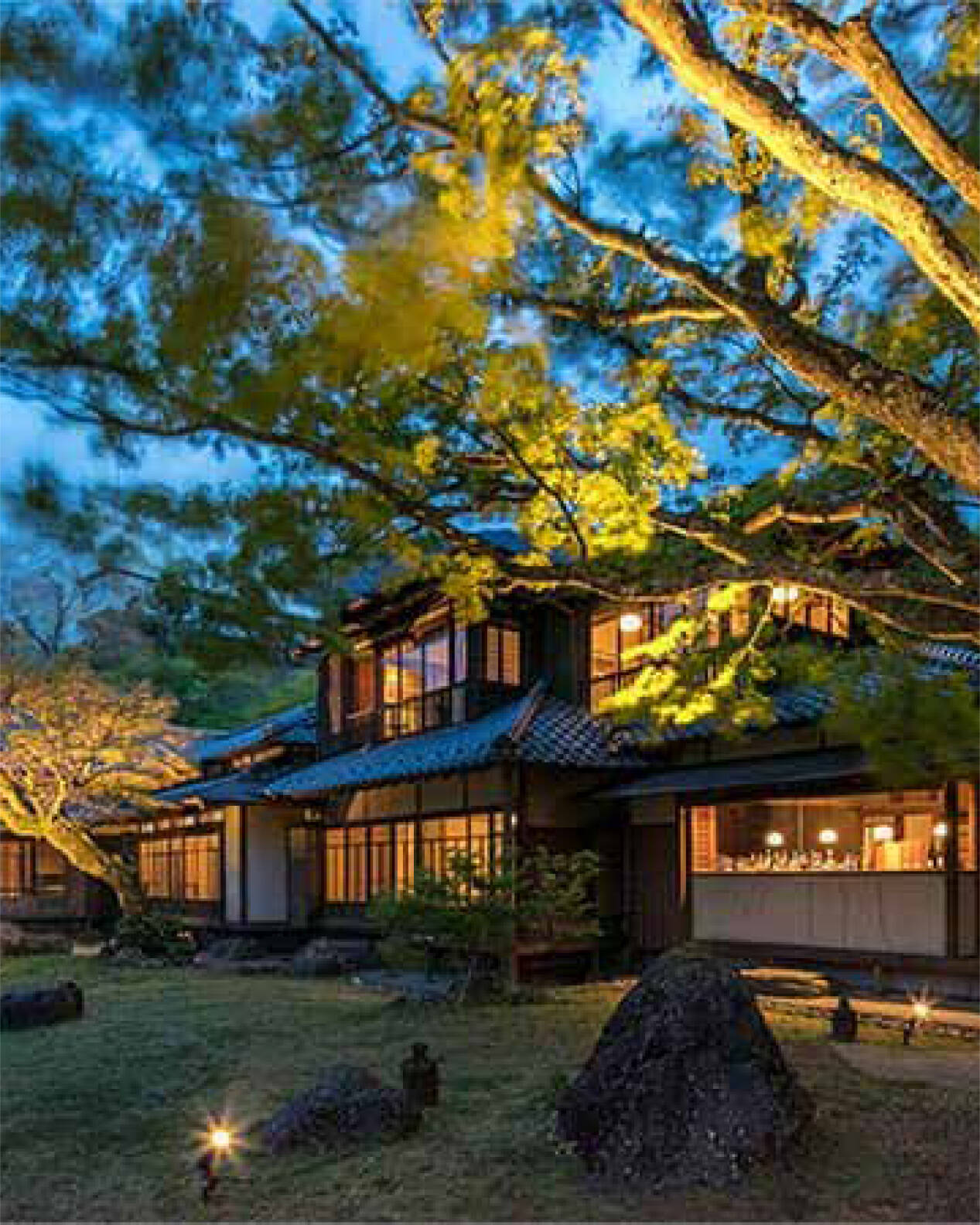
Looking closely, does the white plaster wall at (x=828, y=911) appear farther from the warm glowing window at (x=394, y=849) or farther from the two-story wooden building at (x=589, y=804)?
the warm glowing window at (x=394, y=849)

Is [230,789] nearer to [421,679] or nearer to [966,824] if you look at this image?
[421,679]

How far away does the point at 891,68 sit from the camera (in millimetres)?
4375

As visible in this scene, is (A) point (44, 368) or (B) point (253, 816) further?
(B) point (253, 816)

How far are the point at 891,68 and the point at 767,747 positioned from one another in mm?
11049

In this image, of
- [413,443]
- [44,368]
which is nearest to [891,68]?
[413,443]

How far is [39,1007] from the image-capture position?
1305 centimetres

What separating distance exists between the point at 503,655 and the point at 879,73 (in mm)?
14504

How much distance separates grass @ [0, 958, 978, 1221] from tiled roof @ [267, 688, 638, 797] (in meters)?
3.58

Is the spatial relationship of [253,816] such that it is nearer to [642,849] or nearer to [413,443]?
[642,849]

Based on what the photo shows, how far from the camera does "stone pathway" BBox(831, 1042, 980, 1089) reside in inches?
323

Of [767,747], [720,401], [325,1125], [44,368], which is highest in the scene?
[720,401]

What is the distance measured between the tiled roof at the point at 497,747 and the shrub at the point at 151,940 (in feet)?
10.7

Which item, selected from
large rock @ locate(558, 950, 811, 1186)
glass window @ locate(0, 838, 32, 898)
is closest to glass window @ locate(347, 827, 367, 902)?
glass window @ locate(0, 838, 32, 898)

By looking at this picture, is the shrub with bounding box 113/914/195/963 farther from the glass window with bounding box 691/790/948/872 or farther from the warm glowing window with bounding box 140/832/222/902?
the glass window with bounding box 691/790/948/872
